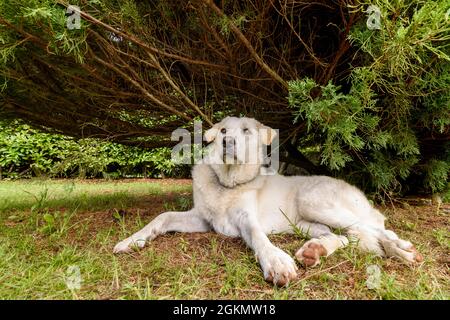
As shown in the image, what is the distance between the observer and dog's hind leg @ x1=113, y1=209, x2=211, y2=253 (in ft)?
8.43

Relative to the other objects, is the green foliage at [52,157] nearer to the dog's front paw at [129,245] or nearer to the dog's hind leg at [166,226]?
the dog's hind leg at [166,226]

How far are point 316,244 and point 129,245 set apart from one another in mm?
1363

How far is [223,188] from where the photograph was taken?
3.09 metres

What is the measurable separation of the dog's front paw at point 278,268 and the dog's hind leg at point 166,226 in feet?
3.31

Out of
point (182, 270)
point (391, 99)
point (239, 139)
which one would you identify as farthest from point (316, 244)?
point (391, 99)

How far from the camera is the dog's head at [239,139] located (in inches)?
119

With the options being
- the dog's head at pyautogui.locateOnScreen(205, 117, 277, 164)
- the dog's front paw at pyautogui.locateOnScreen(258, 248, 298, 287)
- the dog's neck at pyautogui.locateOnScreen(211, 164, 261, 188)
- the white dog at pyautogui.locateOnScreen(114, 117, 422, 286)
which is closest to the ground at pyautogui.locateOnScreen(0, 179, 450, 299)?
the dog's front paw at pyautogui.locateOnScreen(258, 248, 298, 287)

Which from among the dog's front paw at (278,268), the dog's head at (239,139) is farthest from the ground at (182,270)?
the dog's head at (239,139)

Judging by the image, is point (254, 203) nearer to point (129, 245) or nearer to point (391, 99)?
point (129, 245)

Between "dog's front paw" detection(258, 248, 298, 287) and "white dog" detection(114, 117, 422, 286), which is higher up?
"white dog" detection(114, 117, 422, 286)

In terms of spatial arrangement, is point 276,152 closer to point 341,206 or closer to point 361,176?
point 361,176

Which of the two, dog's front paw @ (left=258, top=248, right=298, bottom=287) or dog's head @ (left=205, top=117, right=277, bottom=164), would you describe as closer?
dog's front paw @ (left=258, top=248, right=298, bottom=287)

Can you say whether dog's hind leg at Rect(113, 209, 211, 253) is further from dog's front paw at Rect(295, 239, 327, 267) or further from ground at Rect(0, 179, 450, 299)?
dog's front paw at Rect(295, 239, 327, 267)

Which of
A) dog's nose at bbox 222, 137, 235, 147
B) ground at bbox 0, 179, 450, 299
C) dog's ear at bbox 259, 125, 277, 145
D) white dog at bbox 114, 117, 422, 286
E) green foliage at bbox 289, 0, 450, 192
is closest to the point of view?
ground at bbox 0, 179, 450, 299
